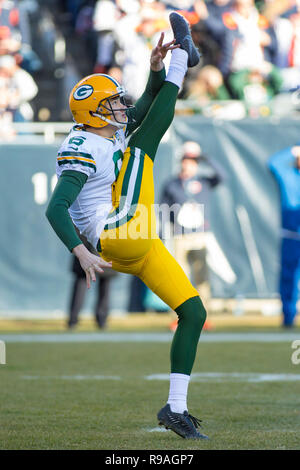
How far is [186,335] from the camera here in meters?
4.51

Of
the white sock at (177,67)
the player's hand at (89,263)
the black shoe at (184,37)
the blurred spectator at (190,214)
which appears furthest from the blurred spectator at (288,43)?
the player's hand at (89,263)

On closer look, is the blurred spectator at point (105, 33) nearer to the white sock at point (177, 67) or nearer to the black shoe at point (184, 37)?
the black shoe at point (184, 37)

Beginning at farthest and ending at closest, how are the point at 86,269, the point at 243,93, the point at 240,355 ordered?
the point at 243,93 < the point at 240,355 < the point at 86,269

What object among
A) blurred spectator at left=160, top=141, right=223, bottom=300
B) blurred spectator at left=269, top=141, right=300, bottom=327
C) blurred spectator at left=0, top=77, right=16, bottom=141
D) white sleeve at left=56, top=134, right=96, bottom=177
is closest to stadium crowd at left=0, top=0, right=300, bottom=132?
blurred spectator at left=0, top=77, right=16, bottom=141

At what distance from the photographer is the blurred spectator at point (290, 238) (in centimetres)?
1080

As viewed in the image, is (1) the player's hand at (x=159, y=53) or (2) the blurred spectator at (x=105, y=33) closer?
(1) the player's hand at (x=159, y=53)

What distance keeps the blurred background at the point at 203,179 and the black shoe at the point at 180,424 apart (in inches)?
246

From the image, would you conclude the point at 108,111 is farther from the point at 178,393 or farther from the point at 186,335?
the point at 178,393

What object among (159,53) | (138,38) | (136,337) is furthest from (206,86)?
(159,53)

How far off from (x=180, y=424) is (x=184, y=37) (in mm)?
1940

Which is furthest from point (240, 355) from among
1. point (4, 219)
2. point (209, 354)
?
point (4, 219)

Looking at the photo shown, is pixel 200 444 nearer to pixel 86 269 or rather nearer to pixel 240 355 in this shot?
pixel 86 269

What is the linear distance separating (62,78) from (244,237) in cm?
468

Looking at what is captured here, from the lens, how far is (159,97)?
4.72m
